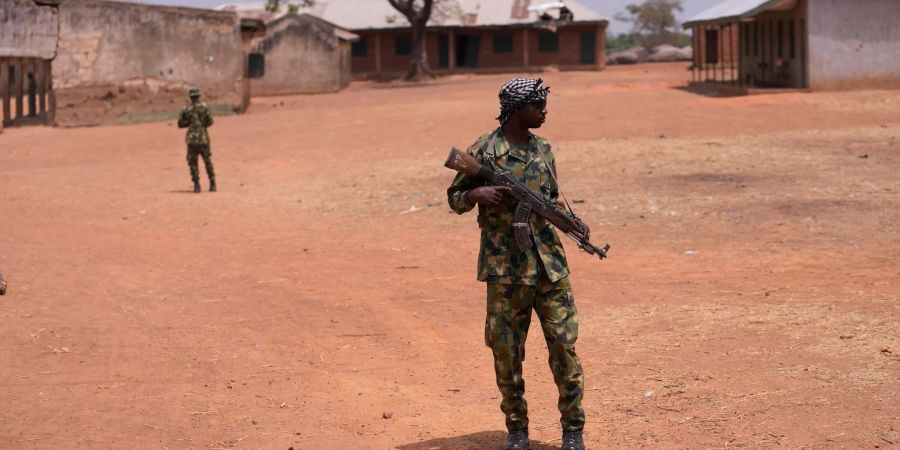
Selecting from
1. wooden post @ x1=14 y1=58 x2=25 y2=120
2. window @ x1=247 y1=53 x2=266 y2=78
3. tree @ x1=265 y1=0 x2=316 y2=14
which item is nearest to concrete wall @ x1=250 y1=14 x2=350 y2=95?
tree @ x1=265 y1=0 x2=316 y2=14

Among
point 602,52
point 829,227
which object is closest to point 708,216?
point 829,227

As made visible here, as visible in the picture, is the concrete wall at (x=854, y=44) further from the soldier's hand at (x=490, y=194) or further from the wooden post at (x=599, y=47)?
the soldier's hand at (x=490, y=194)

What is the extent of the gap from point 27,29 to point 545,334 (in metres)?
24.7

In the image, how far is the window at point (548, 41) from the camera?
49000 millimetres

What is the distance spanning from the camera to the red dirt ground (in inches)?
246

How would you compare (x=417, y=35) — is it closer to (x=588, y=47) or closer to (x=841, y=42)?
(x=588, y=47)

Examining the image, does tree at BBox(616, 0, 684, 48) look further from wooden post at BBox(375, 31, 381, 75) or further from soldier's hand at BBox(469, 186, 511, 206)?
soldier's hand at BBox(469, 186, 511, 206)

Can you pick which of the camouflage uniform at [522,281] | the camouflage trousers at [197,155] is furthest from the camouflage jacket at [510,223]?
the camouflage trousers at [197,155]

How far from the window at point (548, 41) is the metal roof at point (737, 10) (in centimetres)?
1335

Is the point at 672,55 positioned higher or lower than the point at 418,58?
higher

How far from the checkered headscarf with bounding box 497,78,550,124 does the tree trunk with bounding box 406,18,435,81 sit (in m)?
40.6

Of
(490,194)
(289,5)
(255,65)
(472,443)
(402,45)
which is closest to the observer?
(490,194)

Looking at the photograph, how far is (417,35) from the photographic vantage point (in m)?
45.6

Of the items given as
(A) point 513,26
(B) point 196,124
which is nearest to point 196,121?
(B) point 196,124
